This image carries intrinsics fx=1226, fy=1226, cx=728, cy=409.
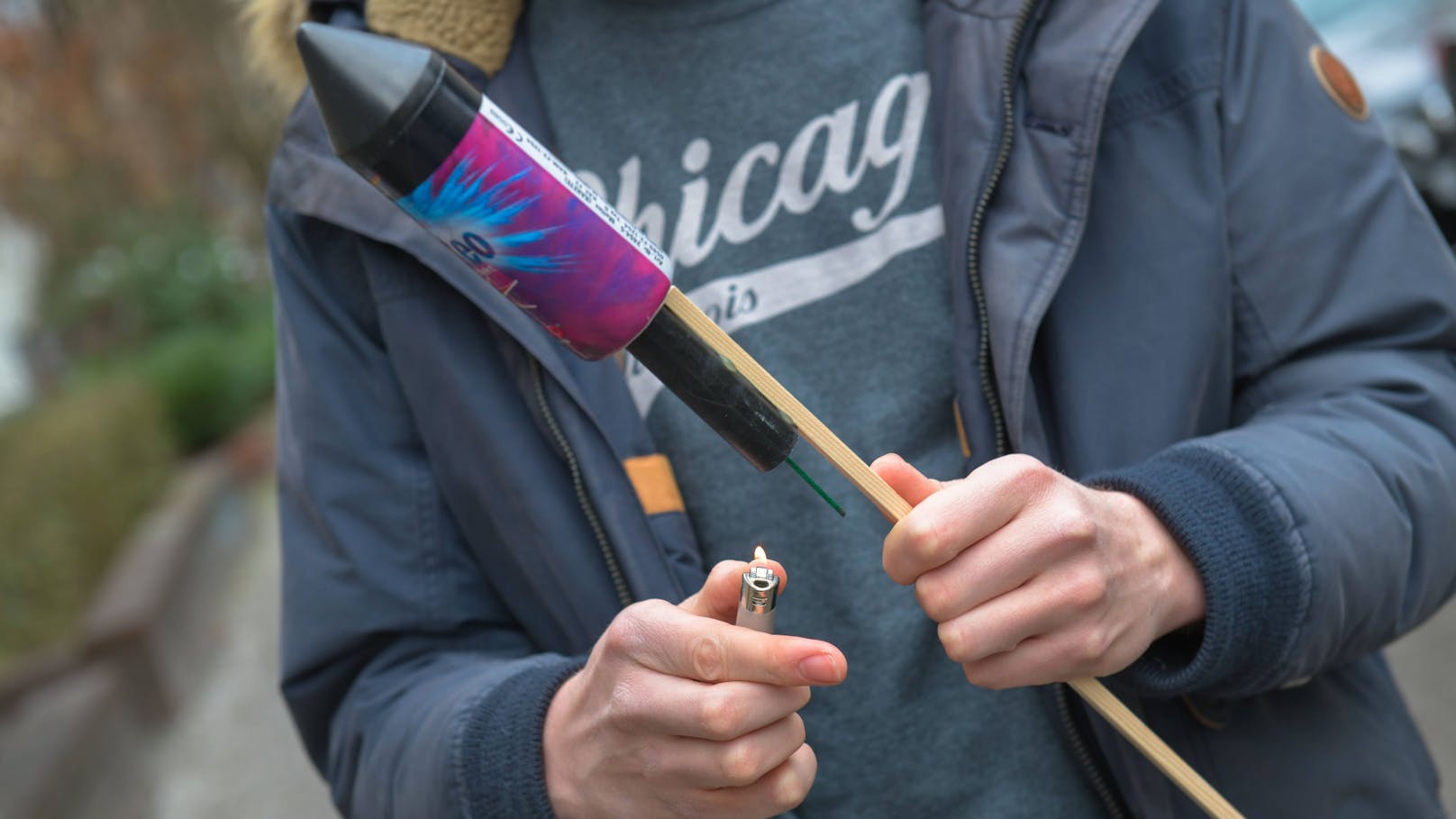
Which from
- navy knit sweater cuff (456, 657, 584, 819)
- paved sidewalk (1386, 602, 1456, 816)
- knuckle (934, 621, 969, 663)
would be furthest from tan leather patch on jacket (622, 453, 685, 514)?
paved sidewalk (1386, 602, 1456, 816)

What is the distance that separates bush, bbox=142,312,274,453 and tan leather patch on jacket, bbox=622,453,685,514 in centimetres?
696

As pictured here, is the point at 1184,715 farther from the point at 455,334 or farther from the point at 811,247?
the point at 455,334

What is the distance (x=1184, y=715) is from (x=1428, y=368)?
0.46 m

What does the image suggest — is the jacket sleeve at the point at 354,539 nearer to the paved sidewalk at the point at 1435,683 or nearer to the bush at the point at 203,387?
the paved sidewalk at the point at 1435,683

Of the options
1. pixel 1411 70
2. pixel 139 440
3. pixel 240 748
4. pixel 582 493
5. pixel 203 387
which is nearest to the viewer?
pixel 582 493

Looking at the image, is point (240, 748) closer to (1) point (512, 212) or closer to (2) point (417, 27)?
(2) point (417, 27)

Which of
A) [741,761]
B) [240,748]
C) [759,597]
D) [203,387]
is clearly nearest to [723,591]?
[759,597]

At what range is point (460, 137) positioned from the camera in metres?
0.92

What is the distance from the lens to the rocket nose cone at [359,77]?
0.90m

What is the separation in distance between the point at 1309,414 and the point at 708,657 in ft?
2.35

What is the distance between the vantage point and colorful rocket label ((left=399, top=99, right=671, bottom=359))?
93 centimetres

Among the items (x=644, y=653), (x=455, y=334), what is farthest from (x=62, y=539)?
(x=644, y=653)

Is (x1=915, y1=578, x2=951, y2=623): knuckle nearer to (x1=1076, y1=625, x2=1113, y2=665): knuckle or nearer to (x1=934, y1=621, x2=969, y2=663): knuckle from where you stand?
(x1=934, y1=621, x2=969, y2=663): knuckle

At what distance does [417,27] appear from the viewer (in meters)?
1.49
